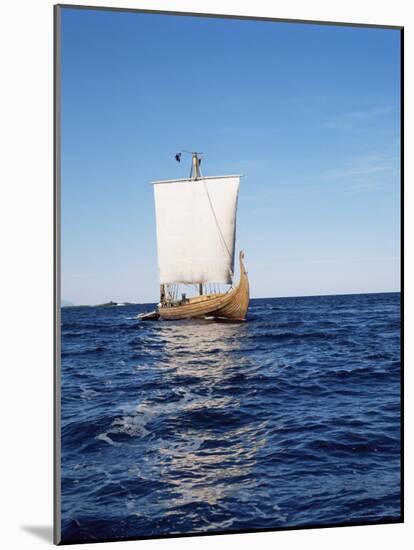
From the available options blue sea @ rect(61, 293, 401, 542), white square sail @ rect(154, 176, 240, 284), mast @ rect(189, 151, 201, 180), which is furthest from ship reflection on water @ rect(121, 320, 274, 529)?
mast @ rect(189, 151, 201, 180)

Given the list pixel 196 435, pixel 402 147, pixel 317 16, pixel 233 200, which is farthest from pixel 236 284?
pixel 317 16

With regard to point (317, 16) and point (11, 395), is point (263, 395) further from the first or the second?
point (317, 16)

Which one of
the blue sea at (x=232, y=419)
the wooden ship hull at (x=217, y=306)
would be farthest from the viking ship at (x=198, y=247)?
the blue sea at (x=232, y=419)

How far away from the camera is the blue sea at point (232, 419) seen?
13.1ft

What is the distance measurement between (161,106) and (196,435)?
5.77ft

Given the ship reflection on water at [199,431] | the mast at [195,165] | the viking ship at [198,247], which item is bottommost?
the ship reflection on water at [199,431]

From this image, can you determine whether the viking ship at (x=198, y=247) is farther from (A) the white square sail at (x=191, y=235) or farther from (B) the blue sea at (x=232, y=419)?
(B) the blue sea at (x=232, y=419)

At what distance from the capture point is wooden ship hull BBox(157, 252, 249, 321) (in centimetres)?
429

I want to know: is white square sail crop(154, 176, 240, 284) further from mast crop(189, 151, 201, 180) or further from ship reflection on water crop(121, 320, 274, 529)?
ship reflection on water crop(121, 320, 274, 529)

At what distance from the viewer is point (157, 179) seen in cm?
419

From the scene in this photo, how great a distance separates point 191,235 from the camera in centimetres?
436

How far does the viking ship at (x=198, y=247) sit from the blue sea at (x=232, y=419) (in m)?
0.11

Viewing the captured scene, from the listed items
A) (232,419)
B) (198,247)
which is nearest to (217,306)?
(198,247)

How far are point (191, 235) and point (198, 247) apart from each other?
8 centimetres
